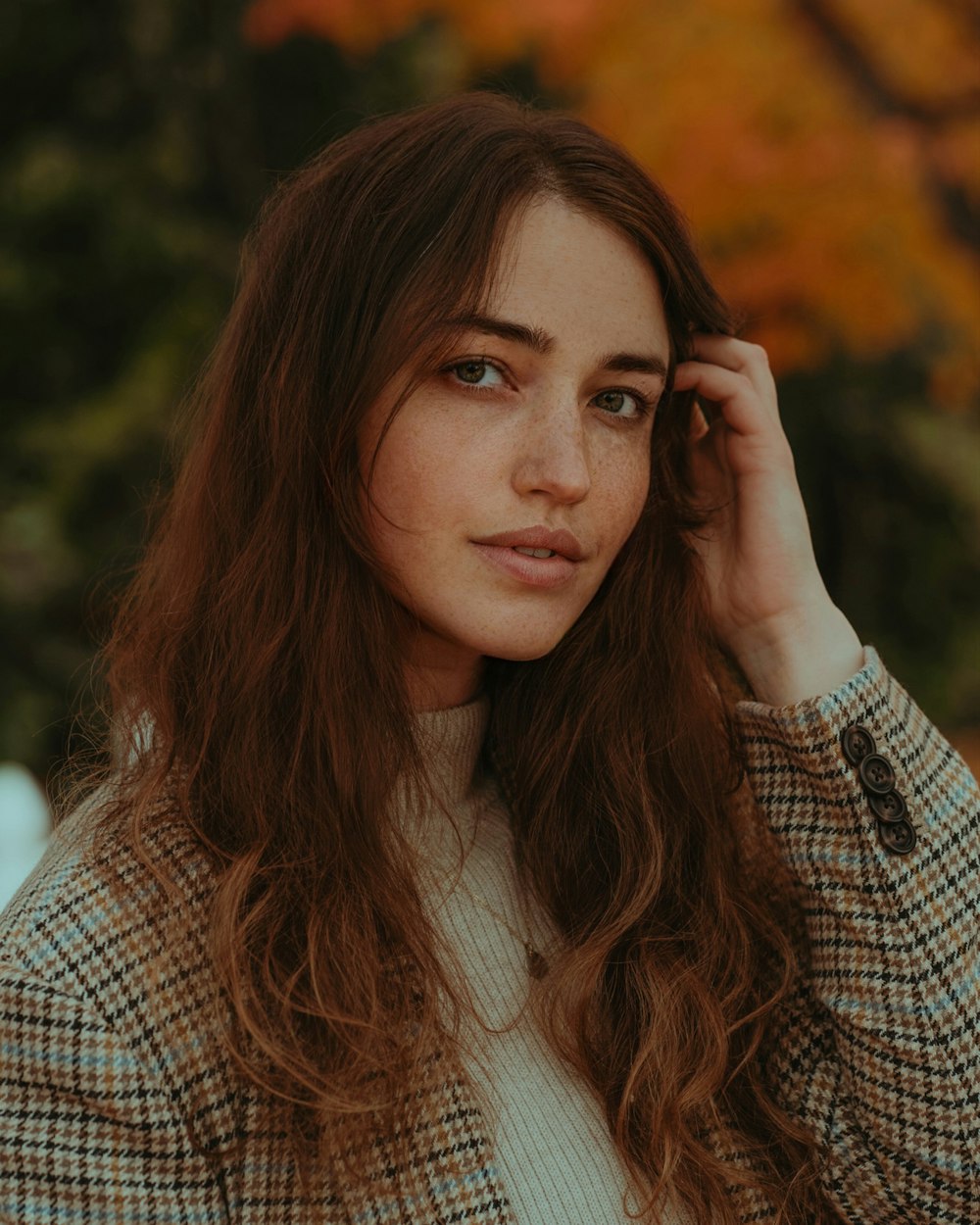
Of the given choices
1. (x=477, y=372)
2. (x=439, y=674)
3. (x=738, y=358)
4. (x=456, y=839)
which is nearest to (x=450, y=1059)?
(x=456, y=839)

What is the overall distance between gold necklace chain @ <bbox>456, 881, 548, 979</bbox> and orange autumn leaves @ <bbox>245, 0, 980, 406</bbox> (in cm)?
227

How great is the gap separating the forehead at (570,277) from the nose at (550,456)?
90mm

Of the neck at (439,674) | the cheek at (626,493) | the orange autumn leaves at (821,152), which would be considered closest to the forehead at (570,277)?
the cheek at (626,493)

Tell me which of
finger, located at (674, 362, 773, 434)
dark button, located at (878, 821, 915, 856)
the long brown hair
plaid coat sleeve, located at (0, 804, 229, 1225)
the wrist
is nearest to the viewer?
plaid coat sleeve, located at (0, 804, 229, 1225)

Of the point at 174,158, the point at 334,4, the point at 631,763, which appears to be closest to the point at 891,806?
the point at 631,763

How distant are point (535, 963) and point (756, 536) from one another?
583 mm

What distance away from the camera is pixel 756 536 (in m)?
1.68

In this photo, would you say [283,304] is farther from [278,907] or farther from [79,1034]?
[79,1034]

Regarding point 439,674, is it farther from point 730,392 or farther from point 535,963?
point 730,392

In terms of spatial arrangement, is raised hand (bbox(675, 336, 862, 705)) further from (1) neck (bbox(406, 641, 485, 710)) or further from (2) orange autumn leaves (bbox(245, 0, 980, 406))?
(2) orange autumn leaves (bbox(245, 0, 980, 406))

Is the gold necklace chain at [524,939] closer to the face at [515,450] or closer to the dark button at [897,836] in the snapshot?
the face at [515,450]

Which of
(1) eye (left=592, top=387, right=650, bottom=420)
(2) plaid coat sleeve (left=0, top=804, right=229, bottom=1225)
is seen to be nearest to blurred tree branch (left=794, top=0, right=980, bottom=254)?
(1) eye (left=592, top=387, right=650, bottom=420)

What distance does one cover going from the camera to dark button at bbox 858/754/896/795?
1.45 m

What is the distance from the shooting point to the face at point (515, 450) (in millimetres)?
1358
